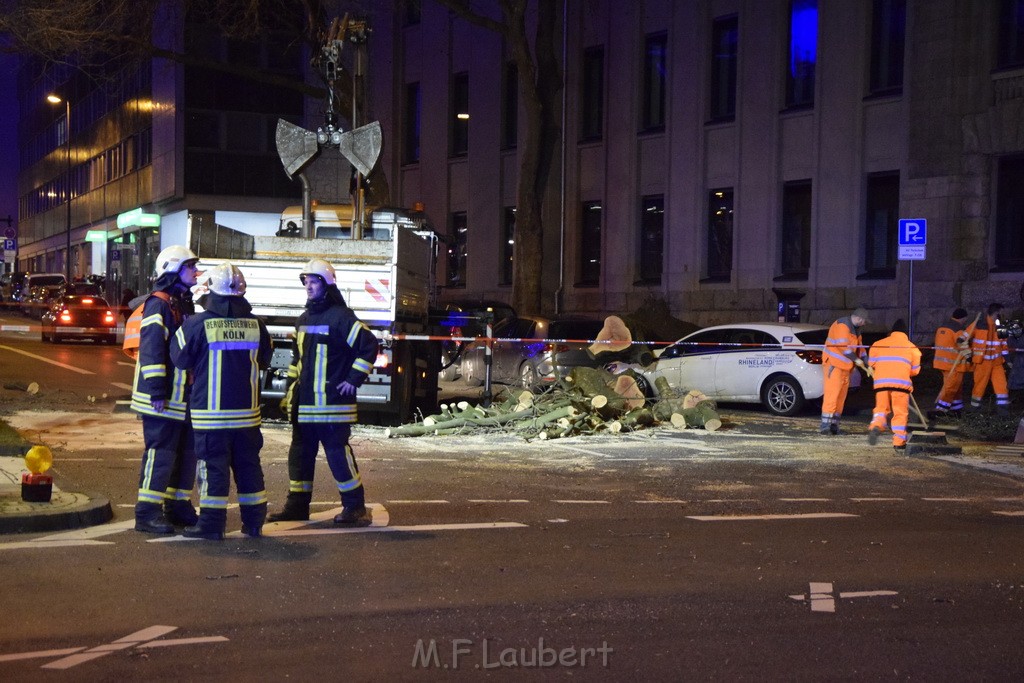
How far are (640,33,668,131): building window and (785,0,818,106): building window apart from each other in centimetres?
362

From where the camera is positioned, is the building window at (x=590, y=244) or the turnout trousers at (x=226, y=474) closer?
the turnout trousers at (x=226, y=474)

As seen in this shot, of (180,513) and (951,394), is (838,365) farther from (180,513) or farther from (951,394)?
(180,513)

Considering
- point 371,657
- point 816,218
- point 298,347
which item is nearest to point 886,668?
point 371,657

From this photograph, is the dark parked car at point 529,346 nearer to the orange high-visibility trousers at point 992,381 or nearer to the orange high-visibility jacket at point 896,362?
the orange high-visibility trousers at point 992,381

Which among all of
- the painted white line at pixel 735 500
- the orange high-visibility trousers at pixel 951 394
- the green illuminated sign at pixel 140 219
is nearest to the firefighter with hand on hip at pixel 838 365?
the orange high-visibility trousers at pixel 951 394

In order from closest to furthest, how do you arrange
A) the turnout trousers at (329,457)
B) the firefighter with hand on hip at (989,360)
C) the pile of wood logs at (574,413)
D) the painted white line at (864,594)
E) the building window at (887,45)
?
the painted white line at (864,594), the turnout trousers at (329,457), the pile of wood logs at (574,413), the firefighter with hand on hip at (989,360), the building window at (887,45)

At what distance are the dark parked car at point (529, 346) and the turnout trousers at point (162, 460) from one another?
12.5m

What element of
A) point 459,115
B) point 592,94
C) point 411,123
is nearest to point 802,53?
point 592,94

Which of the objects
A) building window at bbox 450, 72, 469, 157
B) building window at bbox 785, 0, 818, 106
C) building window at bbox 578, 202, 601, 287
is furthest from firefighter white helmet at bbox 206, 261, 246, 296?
building window at bbox 450, 72, 469, 157

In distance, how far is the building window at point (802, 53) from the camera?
2675 centimetres

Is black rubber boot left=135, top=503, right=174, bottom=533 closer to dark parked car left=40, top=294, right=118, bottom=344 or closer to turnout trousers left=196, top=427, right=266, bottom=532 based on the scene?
turnout trousers left=196, top=427, right=266, bottom=532

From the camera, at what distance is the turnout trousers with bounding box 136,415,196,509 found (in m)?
8.34

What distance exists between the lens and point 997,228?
927 inches

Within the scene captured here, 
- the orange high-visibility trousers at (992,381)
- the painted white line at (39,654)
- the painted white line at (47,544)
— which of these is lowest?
the painted white line at (39,654)
